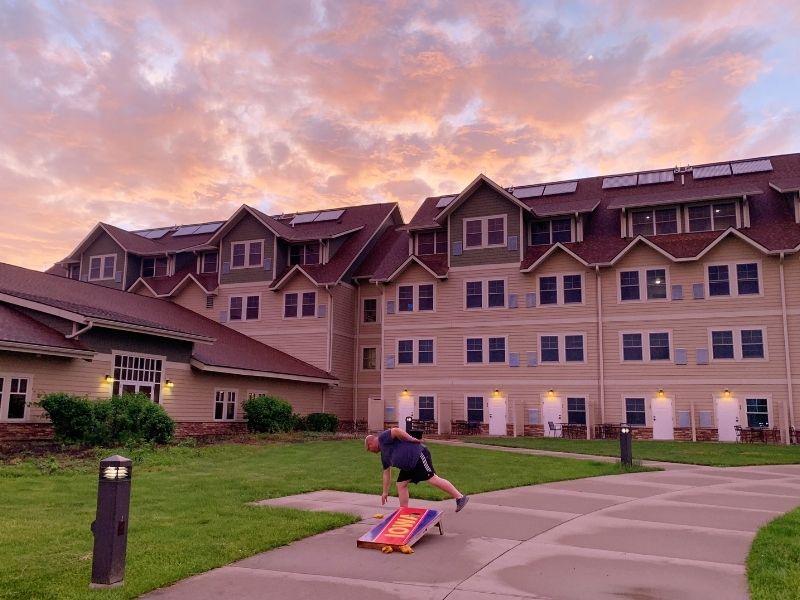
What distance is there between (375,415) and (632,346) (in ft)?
43.1

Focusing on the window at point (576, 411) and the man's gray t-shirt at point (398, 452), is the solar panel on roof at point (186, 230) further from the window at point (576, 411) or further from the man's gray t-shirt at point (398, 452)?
the man's gray t-shirt at point (398, 452)

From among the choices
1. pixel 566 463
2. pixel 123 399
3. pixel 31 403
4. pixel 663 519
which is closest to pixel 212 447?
pixel 123 399

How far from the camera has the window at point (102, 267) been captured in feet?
140

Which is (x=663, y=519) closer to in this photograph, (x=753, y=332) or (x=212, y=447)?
(x=212, y=447)

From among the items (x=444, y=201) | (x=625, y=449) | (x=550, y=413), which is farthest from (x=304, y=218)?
(x=625, y=449)

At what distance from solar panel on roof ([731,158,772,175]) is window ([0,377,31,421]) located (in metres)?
32.4

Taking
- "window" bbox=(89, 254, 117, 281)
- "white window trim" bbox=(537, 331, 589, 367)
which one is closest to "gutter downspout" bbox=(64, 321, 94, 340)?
"white window trim" bbox=(537, 331, 589, 367)

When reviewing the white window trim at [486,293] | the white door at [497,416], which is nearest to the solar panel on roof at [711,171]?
the white window trim at [486,293]

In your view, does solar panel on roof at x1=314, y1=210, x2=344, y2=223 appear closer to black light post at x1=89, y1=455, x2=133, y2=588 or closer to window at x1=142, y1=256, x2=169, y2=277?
window at x1=142, y1=256, x2=169, y2=277

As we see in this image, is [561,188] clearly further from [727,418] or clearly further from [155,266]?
[155,266]

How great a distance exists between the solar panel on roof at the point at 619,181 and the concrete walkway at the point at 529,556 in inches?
1061

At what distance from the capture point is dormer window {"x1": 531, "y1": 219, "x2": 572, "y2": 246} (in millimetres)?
35312

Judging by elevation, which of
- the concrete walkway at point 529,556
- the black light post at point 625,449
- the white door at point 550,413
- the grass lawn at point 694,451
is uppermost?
the white door at point 550,413

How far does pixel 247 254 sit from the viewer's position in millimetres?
39875
